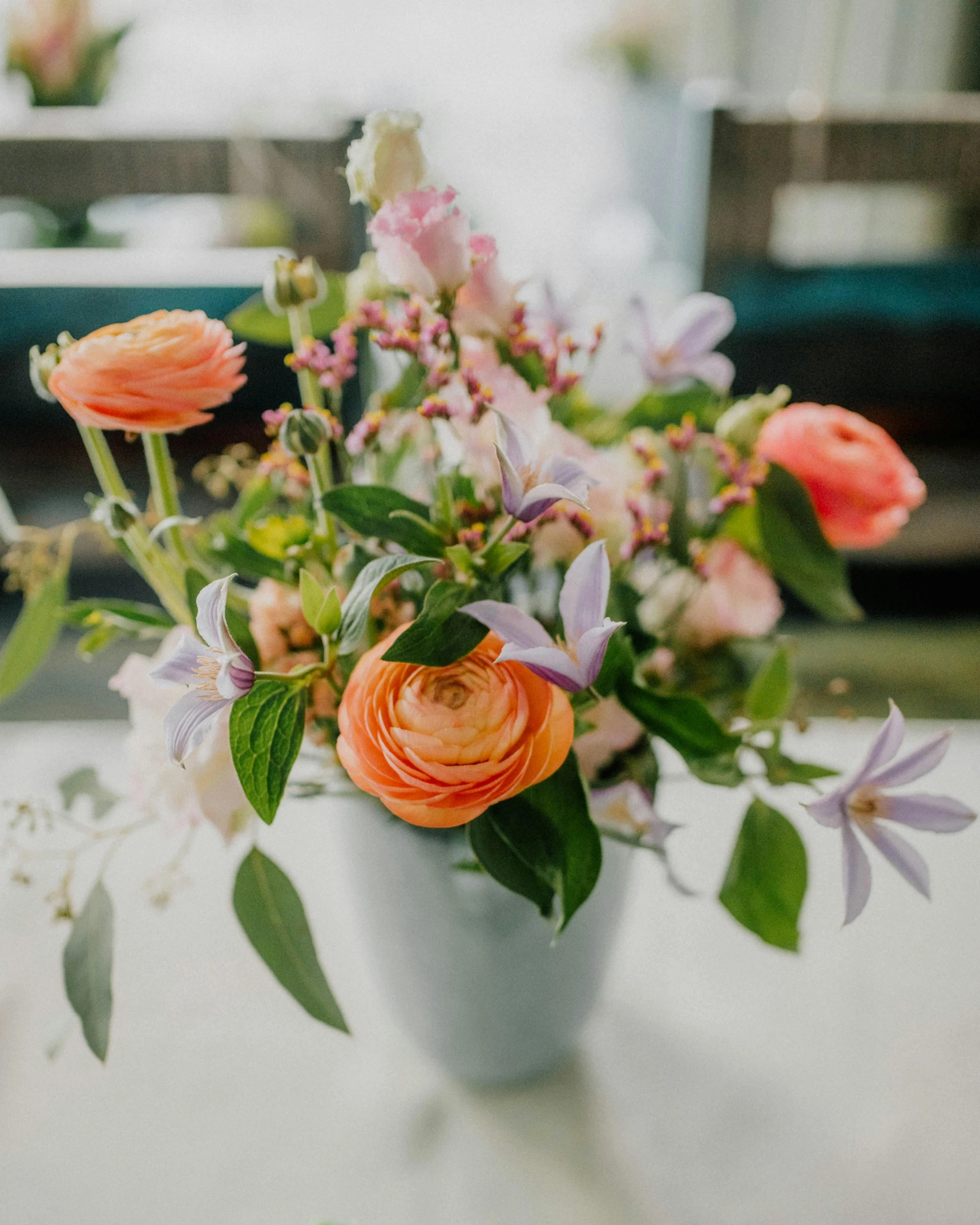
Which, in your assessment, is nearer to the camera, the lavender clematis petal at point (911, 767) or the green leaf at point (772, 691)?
the lavender clematis petal at point (911, 767)

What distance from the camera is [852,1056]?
49 cm

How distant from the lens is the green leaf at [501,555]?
306 mm

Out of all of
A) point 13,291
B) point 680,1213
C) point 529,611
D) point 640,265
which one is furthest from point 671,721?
point 640,265

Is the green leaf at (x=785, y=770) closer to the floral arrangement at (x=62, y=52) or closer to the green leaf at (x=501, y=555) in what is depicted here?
the green leaf at (x=501, y=555)

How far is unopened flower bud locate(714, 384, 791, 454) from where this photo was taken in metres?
0.41

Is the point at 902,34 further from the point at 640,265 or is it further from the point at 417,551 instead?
the point at 417,551

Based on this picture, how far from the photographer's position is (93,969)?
0.37 m

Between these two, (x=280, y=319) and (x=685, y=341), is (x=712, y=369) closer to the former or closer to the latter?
(x=685, y=341)

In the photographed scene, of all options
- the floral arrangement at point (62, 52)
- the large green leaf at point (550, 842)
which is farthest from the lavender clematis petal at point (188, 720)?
the floral arrangement at point (62, 52)

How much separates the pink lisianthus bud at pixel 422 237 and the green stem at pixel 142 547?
13 centimetres

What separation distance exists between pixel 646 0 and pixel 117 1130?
389 cm

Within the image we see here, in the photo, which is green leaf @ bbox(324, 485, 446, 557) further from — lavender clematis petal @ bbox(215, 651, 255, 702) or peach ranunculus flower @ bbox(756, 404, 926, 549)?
peach ranunculus flower @ bbox(756, 404, 926, 549)

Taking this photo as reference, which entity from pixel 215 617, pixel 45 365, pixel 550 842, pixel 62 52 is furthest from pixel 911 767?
pixel 62 52

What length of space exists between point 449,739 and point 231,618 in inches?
4.2
